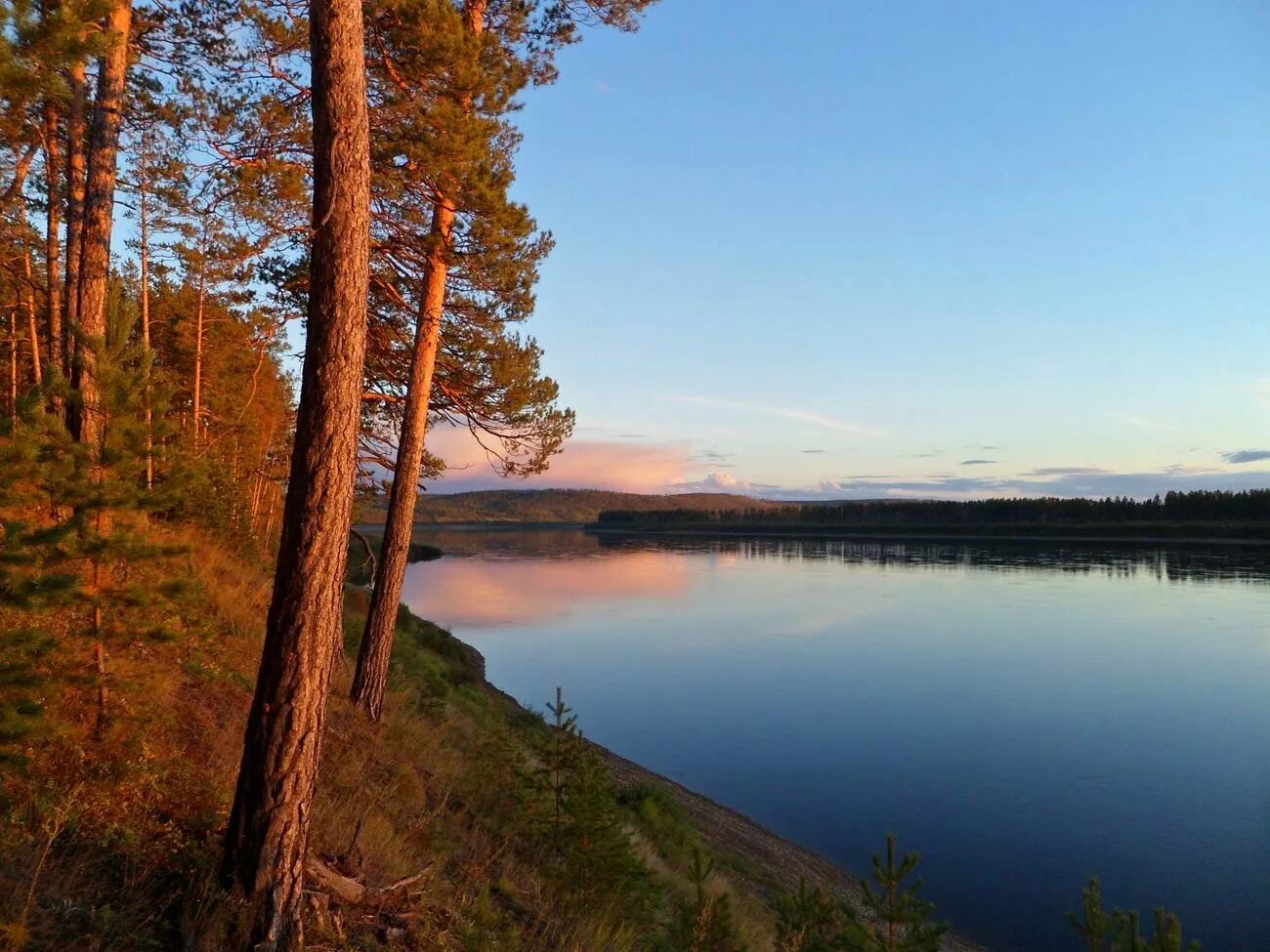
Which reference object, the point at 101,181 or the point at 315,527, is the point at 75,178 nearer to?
the point at 101,181

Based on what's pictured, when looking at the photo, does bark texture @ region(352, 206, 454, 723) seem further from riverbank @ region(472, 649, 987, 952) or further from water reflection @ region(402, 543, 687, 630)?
water reflection @ region(402, 543, 687, 630)

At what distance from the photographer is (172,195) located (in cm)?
811

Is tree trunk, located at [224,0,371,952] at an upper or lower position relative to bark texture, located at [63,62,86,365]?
lower

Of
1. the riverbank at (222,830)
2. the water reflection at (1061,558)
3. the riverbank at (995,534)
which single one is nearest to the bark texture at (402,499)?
the riverbank at (222,830)

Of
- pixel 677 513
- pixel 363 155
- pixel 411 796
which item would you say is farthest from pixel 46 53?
pixel 677 513

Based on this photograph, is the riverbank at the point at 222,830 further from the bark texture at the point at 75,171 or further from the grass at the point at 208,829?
the bark texture at the point at 75,171

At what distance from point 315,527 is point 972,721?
64.9 ft

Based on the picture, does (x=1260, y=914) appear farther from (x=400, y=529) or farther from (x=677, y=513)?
(x=677, y=513)

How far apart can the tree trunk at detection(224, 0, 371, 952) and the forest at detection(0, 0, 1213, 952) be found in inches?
0.7

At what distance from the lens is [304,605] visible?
4.43m

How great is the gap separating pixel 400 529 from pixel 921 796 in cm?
1127

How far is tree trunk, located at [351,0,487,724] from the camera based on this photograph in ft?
31.9

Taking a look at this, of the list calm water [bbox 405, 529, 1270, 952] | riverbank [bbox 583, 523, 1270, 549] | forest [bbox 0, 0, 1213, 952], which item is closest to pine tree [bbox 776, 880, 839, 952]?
forest [bbox 0, 0, 1213, 952]

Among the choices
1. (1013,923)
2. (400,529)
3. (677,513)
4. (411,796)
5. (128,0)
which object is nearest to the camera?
(411,796)
